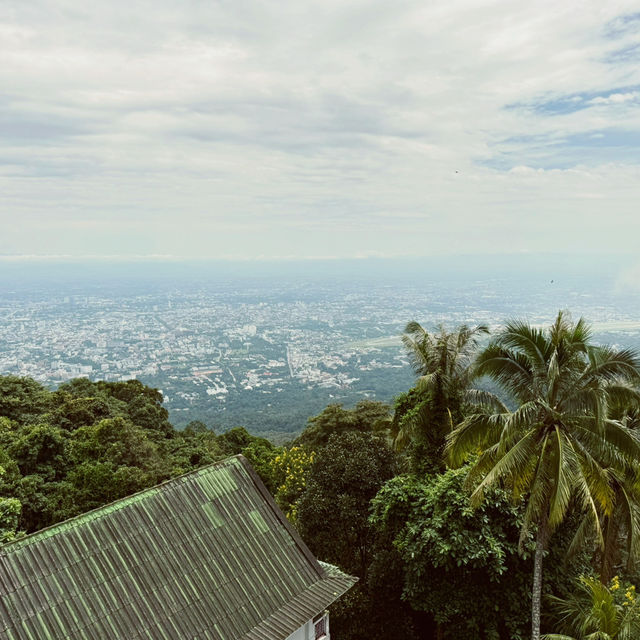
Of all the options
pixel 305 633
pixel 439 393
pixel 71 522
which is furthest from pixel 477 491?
pixel 71 522

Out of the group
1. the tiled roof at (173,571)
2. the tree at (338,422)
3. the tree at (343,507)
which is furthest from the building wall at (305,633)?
the tree at (338,422)

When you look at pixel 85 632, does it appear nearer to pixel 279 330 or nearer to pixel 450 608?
pixel 450 608

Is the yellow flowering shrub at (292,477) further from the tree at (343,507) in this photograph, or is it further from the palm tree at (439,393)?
the palm tree at (439,393)

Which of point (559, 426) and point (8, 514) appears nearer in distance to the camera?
point (559, 426)

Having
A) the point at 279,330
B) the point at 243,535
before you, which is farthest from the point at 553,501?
the point at 279,330

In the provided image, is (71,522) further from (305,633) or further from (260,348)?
(260,348)

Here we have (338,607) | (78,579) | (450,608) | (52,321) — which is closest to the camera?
(78,579)
